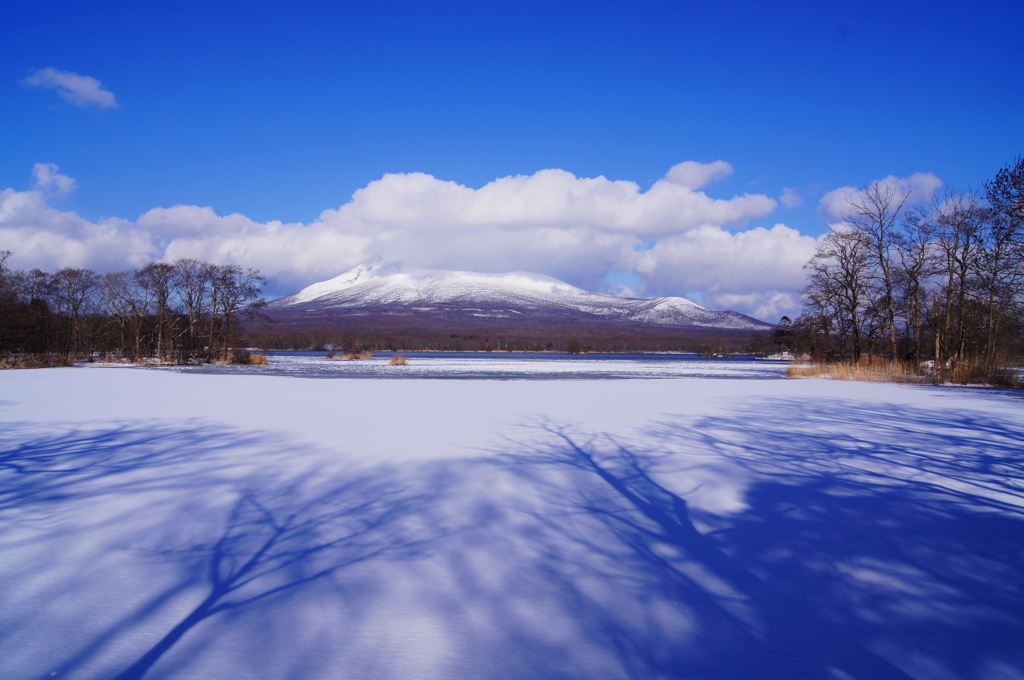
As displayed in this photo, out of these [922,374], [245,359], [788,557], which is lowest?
[788,557]

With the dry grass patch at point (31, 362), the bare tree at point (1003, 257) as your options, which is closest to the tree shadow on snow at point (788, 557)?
the bare tree at point (1003, 257)

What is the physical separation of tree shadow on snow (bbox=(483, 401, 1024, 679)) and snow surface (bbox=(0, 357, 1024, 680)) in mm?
16

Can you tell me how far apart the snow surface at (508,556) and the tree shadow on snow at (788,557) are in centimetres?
2

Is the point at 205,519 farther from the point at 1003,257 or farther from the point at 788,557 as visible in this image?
the point at 1003,257

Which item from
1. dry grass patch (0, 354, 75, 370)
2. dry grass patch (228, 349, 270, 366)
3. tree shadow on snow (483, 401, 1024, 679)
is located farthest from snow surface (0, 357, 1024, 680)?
dry grass patch (228, 349, 270, 366)

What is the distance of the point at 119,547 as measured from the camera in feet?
10.4

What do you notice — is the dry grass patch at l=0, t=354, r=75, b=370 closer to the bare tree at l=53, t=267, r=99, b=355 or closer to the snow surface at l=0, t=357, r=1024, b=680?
the bare tree at l=53, t=267, r=99, b=355

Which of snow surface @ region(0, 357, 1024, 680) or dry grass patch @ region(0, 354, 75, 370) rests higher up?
dry grass patch @ region(0, 354, 75, 370)

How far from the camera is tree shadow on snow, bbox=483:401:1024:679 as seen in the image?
2246 mm

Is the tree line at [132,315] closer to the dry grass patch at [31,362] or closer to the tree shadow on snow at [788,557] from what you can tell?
the dry grass patch at [31,362]

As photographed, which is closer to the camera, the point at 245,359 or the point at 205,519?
the point at 205,519

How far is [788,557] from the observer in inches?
125

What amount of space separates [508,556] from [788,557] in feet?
5.08

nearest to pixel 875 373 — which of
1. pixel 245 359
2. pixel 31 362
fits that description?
pixel 245 359
